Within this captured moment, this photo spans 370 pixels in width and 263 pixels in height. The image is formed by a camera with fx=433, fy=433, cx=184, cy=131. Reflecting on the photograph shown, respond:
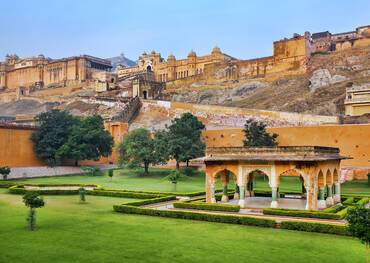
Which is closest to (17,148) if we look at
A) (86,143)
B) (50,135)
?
(50,135)

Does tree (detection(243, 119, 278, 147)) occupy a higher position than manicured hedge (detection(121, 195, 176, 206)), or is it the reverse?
tree (detection(243, 119, 278, 147))

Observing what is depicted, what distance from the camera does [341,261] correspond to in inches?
479

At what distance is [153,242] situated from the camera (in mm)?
14047

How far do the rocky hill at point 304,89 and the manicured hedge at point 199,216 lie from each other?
33.6 metres

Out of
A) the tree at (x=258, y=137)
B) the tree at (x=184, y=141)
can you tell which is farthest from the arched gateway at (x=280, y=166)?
the tree at (x=184, y=141)

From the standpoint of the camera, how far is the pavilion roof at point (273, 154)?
67.0 feet

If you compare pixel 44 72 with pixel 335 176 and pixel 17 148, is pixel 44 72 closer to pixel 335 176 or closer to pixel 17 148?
pixel 17 148

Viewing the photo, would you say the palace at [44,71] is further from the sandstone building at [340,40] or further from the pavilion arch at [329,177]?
the pavilion arch at [329,177]

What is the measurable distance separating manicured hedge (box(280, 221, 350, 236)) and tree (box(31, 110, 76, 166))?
31.1m

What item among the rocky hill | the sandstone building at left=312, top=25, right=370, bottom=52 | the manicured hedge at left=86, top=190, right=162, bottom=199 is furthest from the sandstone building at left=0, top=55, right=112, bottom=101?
the manicured hedge at left=86, top=190, right=162, bottom=199

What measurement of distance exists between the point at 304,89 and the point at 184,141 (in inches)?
1020

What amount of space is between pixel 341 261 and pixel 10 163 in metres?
36.3

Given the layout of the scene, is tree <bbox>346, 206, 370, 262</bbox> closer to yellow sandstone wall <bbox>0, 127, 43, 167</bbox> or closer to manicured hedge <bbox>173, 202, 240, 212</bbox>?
manicured hedge <bbox>173, 202, 240, 212</bbox>

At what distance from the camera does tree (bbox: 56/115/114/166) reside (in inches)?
1688
